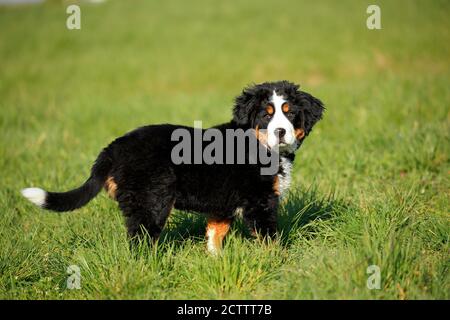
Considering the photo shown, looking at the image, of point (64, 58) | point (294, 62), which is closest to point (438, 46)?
point (294, 62)

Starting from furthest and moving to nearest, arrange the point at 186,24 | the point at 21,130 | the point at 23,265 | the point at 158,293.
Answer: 1. the point at 186,24
2. the point at 21,130
3. the point at 23,265
4. the point at 158,293

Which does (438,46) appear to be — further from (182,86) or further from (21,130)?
(21,130)

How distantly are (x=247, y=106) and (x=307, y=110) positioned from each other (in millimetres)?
487

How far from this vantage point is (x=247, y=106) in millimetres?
4148

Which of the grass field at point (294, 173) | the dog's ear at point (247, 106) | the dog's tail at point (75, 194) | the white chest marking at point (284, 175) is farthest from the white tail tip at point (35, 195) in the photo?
the white chest marking at point (284, 175)

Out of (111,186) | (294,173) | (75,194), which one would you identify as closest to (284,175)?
(111,186)

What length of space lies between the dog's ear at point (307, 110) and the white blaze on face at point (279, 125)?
182 mm

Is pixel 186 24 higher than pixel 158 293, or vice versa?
pixel 186 24

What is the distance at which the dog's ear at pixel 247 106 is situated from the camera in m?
4.14

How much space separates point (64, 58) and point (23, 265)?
1773 centimetres

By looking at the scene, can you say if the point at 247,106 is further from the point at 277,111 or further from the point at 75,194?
the point at 75,194

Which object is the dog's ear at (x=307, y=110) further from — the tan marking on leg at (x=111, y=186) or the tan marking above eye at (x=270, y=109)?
the tan marking on leg at (x=111, y=186)

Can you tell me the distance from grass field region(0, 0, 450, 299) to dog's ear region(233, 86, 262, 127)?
3.03 feet
